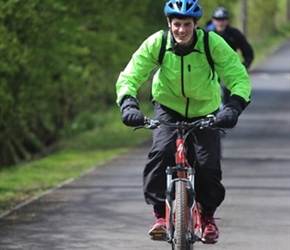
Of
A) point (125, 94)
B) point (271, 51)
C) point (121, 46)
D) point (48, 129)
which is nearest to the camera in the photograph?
point (125, 94)

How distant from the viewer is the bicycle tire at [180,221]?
8.02 metres

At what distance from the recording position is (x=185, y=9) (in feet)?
27.2

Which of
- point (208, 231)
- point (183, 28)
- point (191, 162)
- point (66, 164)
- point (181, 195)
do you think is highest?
point (183, 28)

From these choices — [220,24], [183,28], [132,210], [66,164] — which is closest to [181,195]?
[183,28]

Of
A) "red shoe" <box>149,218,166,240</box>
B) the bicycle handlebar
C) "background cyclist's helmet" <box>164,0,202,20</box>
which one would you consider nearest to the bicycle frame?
the bicycle handlebar

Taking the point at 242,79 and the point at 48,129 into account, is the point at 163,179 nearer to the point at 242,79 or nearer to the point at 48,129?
the point at 242,79

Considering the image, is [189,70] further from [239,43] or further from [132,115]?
[239,43]

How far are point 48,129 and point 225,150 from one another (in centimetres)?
991

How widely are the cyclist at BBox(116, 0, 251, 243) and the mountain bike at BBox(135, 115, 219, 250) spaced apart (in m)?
0.18

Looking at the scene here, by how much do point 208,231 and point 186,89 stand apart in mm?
1010

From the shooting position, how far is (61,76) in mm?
22141

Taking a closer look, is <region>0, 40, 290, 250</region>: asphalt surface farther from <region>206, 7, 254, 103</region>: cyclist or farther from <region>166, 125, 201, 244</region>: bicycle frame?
<region>166, 125, 201, 244</region>: bicycle frame

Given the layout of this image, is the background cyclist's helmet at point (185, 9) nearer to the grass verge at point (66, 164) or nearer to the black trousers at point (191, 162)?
the black trousers at point (191, 162)

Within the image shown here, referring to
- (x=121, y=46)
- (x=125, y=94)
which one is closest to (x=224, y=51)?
(x=125, y=94)
